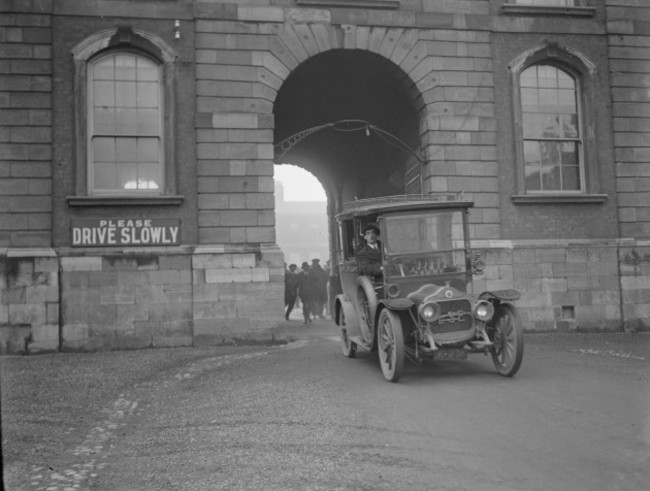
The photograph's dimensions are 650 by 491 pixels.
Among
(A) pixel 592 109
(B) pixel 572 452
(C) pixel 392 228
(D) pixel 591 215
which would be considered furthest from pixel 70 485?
(A) pixel 592 109

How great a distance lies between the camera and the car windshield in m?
7.45

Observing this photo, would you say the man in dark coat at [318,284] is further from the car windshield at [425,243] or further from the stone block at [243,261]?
the car windshield at [425,243]

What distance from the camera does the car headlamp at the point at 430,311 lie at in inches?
266

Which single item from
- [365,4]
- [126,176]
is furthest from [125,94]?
[365,4]

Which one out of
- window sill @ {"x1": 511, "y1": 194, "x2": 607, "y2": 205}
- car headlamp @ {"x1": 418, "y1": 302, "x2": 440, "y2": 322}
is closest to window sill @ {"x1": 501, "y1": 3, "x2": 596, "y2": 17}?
window sill @ {"x1": 511, "y1": 194, "x2": 607, "y2": 205}

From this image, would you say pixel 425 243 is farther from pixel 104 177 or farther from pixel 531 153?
pixel 104 177

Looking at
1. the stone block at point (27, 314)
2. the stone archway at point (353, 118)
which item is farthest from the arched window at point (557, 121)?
the stone block at point (27, 314)

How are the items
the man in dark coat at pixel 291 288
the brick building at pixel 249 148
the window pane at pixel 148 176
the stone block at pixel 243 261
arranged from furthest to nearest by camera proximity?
1. the man in dark coat at pixel 291 288
2. the window pane at pixel 148 176
3. the stone block at pixel 243 261
4. the brick building at pixel 249 148

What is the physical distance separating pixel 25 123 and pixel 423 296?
753cm

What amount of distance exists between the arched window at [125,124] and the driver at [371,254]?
4.82 metres

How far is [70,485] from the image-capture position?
3984mm

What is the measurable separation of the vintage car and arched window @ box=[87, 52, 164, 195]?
175 inches

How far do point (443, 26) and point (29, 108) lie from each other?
7.55 metres

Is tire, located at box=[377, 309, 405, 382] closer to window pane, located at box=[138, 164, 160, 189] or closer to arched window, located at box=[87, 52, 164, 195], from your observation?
arched window, located at box=[87, 52, 164, 195]
